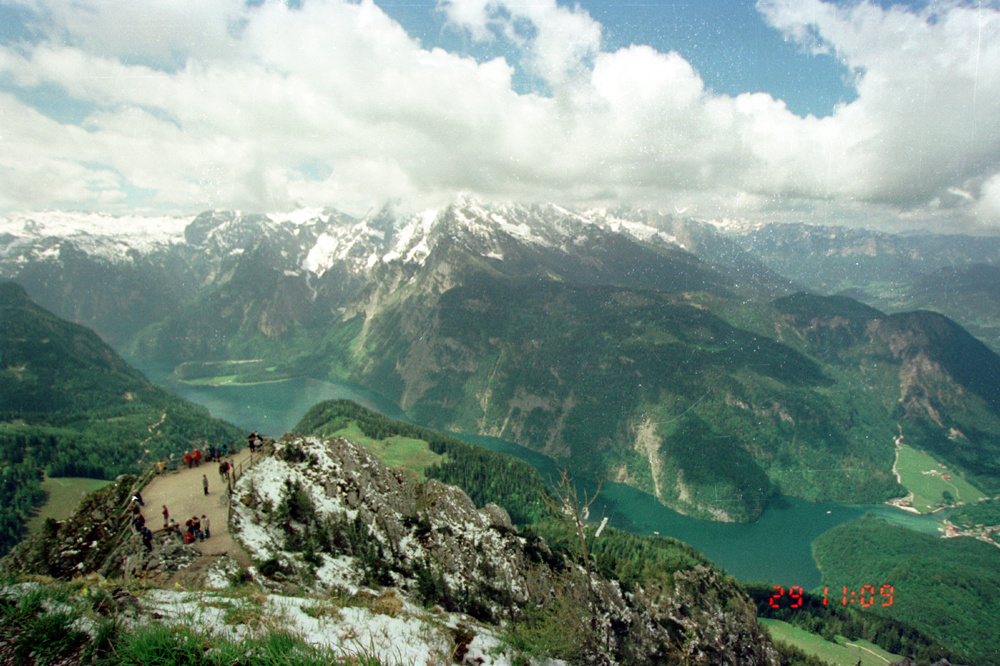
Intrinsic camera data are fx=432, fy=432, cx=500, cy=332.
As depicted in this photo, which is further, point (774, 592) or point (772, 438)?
point (772, 438)

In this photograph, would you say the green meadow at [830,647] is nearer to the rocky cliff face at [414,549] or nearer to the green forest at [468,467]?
the rocky cliff face at [414,549]

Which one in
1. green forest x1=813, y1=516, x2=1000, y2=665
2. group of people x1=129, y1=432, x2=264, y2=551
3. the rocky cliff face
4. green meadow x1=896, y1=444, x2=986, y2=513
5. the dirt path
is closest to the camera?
A: the dirt path

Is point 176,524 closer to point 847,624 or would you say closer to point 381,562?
point 381,562

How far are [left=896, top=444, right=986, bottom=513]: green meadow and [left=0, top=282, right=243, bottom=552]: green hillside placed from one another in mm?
247092

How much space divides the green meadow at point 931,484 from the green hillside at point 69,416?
247092 mm

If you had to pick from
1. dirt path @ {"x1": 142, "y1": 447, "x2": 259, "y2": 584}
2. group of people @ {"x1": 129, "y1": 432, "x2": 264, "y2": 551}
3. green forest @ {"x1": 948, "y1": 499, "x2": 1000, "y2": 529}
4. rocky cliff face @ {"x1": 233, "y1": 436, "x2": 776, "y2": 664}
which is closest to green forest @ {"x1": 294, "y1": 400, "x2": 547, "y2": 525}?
rocky cliff face @ {"x1": 233, "y1": 436, "x2": 776, "y2": 664}

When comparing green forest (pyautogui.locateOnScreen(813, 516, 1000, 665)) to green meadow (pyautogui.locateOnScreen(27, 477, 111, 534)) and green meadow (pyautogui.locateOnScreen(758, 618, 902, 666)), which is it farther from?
green meadow (pyautogui.locateOnScreen(27, 477, 111, 534))

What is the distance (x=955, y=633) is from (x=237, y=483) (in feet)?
515

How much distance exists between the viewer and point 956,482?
179m

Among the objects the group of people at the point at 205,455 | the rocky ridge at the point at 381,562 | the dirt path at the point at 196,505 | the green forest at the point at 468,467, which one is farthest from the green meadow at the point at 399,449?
the dirt path at the point at 196,505

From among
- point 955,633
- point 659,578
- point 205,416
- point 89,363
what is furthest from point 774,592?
point 89,363

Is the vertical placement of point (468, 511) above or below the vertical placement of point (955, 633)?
above

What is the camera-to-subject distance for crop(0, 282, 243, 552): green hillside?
10025 centimetres

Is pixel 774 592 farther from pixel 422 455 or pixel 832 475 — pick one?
pixel 832 475
